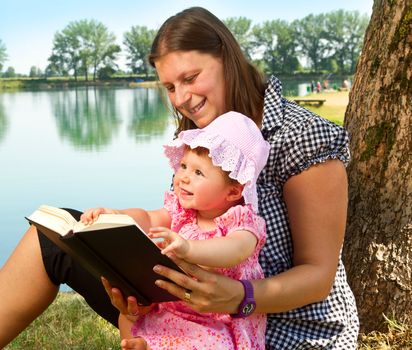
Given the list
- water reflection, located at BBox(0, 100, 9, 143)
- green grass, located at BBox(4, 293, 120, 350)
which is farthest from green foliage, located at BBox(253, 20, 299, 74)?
green grass, located at BBox(4, 293, 120, 350)

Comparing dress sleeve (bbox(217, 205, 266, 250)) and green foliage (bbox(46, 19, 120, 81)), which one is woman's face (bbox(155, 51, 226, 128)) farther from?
green foliage (bbox(46, 19, 120, 81))

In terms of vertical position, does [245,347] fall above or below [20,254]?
below

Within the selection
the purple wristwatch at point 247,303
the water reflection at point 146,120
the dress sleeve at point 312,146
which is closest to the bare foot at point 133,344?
the purple wristwatch at point 247,303

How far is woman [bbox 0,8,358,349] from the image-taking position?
Result: 1.65 metres

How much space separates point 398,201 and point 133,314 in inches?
50.6

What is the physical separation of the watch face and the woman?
0.04ft

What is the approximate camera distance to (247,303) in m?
1.51

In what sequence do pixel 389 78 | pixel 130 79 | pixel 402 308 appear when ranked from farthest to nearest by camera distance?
pixel 130 79 → pixel 402 308 → pixel 389 78

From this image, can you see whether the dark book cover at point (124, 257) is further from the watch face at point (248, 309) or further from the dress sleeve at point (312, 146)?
the dress sleeve at point (312, 146)

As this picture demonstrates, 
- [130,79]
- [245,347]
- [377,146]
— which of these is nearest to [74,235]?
[245,347]

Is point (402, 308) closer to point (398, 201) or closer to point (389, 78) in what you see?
point (398, 201)

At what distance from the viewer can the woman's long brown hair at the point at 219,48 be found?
6.15 ft

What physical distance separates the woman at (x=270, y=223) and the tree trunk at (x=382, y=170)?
0.68 m

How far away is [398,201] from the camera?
246 centimetres
